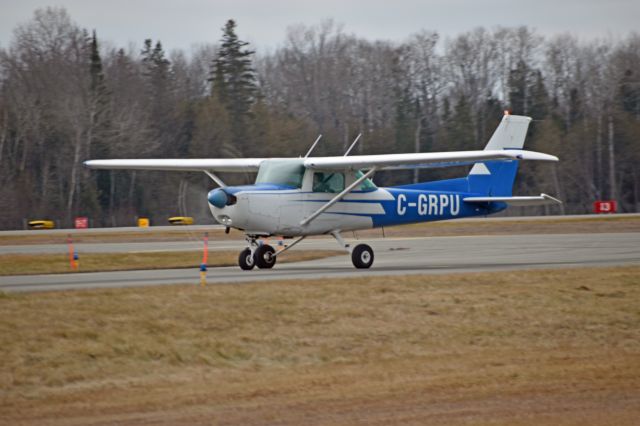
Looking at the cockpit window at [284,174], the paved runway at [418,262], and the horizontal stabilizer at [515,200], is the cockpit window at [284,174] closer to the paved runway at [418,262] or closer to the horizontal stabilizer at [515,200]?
the paved runway at [418,262]

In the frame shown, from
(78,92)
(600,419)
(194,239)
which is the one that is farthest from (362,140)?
(600,419)

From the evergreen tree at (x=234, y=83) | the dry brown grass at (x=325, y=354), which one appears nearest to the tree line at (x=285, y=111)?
the evergreen tree at (x=234, y=83)

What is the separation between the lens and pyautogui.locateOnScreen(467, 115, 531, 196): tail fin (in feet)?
88.7

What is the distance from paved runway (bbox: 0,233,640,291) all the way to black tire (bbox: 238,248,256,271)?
0.23 metres

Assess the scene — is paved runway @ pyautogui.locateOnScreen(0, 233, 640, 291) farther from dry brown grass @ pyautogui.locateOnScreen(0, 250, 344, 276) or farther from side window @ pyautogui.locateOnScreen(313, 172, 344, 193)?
side window @ pyautogui.locateOnScreen(313, 172, 344, 193)

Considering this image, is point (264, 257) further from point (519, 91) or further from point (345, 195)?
point (519, 91)

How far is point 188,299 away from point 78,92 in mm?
62460

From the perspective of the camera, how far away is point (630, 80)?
300 feet

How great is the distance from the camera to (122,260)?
29594 millimetres

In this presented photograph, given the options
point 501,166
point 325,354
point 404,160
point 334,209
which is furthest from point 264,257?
point 325,354

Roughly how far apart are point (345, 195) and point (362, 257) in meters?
1.60

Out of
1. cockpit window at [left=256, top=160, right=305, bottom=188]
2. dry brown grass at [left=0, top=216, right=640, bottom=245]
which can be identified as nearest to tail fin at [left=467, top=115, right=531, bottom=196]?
cockpit window at [left=256, top=160, right=305, bottom=188]

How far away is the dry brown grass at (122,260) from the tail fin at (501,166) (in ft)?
19.9

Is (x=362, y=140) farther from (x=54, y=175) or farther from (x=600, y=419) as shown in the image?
(x=600, y=419)
